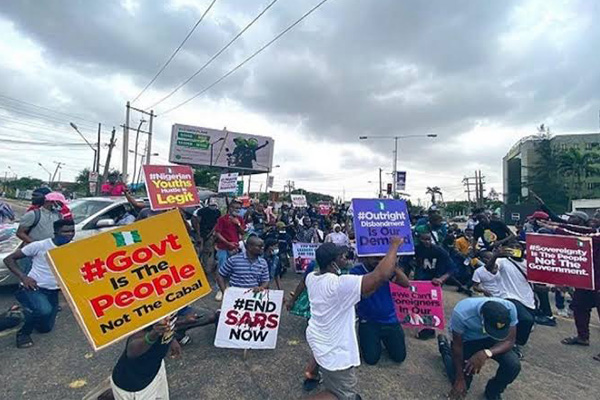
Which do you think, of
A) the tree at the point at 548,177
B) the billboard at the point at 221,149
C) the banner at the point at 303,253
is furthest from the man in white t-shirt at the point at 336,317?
the tree at the point at 548,177

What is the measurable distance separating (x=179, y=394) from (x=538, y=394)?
3.56m

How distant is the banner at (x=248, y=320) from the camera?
12.5 ft

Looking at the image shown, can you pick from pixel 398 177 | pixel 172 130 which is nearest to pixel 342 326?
pixel 398 177

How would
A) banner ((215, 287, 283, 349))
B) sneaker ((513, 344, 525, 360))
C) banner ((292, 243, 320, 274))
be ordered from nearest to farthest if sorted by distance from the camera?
banner ((215, 287, 283, 349)) < sneaker ((513, 344, 525, 360)) < banner ((292, 243, 320, 274))

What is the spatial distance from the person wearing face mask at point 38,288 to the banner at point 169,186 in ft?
6.09

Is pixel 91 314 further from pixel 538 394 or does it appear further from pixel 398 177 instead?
pixel 398 177

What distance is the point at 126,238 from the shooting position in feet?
8.05

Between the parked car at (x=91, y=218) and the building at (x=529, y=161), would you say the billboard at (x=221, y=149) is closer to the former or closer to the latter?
the parked car at (x=91, y=218)

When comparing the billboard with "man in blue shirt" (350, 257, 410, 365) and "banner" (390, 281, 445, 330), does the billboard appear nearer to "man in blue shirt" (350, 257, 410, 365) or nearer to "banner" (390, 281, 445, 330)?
"banner" (390, 281, 445, 330)

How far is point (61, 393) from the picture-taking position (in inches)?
120

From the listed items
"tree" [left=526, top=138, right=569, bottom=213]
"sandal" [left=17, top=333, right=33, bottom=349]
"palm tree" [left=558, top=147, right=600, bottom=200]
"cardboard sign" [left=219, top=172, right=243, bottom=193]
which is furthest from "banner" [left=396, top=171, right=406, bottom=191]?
"tree" [left=526, top=138, right=569, bottom=213]

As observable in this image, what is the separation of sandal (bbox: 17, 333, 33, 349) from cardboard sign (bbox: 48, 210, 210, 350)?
263cm

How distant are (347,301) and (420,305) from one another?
2.45 meters

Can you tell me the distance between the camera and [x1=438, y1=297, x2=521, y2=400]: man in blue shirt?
3119mm
